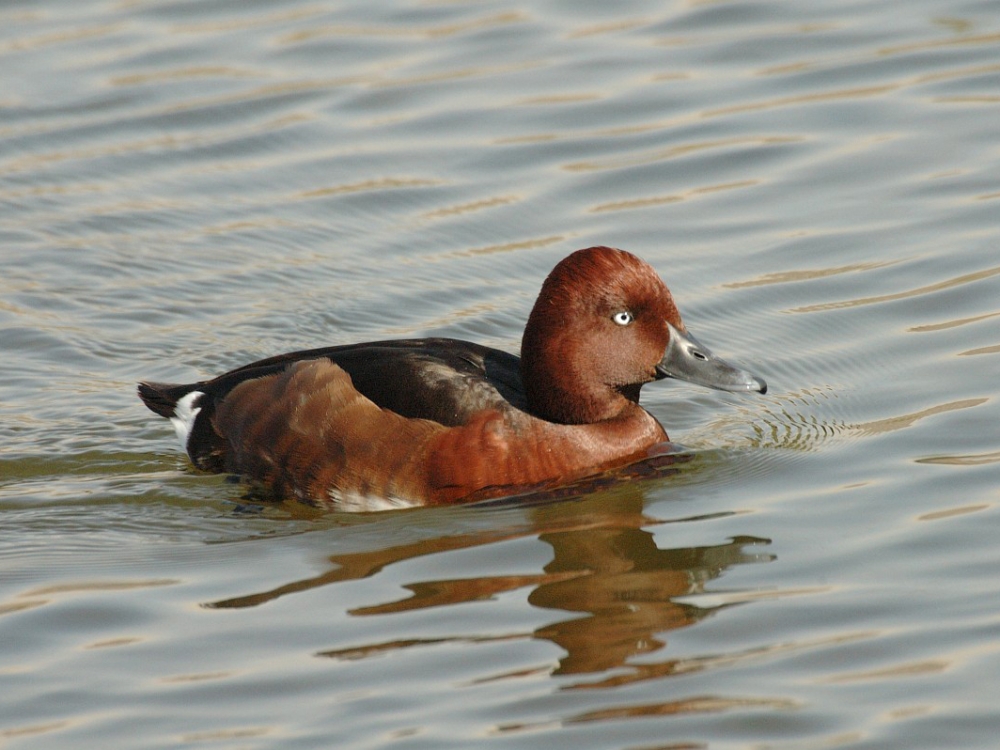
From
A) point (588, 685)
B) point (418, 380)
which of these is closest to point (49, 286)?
point (418, 380)

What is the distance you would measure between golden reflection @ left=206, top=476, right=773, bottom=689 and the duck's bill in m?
0.52

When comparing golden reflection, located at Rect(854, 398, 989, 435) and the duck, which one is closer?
the duck

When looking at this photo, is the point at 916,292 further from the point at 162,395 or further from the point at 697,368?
the point at 162,395

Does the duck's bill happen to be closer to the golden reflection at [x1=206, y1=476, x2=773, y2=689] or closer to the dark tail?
the golden reflection at [x1=206, y1=476, x2=773, y2=689]

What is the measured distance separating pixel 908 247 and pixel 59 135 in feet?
18.4

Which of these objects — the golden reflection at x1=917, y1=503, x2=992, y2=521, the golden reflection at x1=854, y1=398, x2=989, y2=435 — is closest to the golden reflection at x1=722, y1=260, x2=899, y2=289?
the golden reflection at x1=854, y1=398, x2=989, y2=435

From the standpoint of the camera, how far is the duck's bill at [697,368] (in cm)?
664

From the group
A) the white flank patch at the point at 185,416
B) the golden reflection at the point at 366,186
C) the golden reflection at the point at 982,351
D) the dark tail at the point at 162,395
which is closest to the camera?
the white flank patch at the point at 185,416

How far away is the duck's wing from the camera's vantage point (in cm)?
652

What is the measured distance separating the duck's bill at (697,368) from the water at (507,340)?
35 centimetres

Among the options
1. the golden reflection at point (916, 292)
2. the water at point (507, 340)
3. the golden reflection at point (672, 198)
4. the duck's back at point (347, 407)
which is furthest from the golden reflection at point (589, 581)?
the golden reflection at point (672, 198)

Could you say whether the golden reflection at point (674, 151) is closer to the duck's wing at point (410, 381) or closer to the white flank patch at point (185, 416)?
the duck's wing at point (410, 381)

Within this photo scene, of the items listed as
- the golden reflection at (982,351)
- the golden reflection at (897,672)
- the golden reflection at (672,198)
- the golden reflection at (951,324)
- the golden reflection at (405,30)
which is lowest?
the golden reflection at (897,672)

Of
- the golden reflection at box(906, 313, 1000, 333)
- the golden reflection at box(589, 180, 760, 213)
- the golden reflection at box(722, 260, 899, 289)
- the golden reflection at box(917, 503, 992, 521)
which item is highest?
the golden reflection at box(589, 180, 760, 213)
